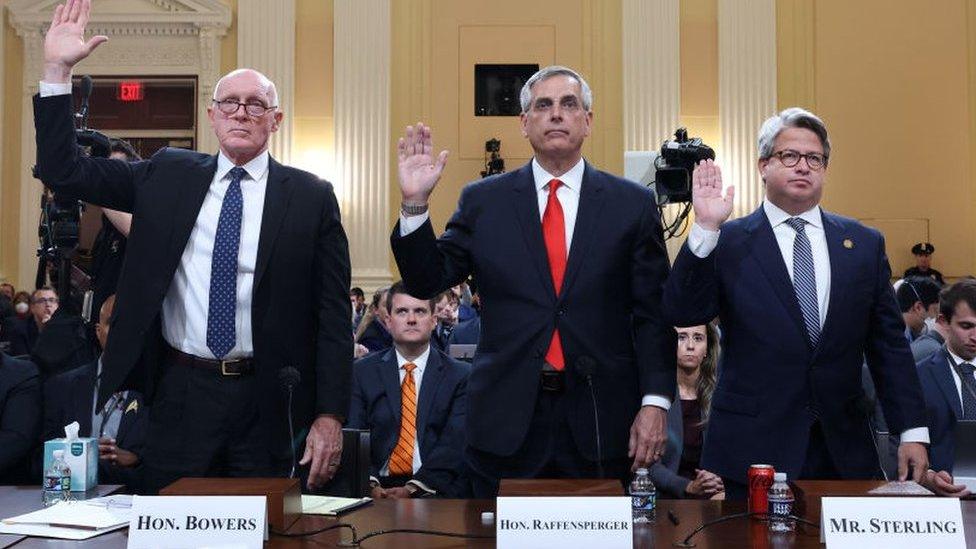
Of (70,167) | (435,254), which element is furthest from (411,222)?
(70,167)

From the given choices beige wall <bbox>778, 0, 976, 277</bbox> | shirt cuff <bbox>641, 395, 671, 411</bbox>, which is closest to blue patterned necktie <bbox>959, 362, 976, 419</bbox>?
shirt cuff <bbox>641, 395, 671, 411</bbox>

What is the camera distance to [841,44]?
36.9ft

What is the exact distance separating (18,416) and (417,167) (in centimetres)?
185

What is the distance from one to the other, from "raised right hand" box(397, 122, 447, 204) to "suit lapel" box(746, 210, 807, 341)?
30.6 inches

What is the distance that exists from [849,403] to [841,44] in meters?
9.28

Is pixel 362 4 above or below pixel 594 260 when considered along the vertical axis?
above

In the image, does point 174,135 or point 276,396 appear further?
A: point 174,135

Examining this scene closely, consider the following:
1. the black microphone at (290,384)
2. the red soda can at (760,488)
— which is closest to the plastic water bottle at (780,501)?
the red soda can at (760,488)

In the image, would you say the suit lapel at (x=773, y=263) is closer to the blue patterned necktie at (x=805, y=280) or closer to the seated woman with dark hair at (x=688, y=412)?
the blue patterned necktie at (x=805, y=280)

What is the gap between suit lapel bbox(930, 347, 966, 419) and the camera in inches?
164

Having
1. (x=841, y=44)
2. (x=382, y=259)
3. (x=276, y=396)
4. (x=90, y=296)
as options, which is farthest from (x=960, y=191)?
(x=276, y=396)

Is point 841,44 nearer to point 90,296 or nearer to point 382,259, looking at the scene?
point 382,259

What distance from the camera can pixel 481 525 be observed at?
2.17m

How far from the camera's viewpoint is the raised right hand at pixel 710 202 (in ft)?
8.48
